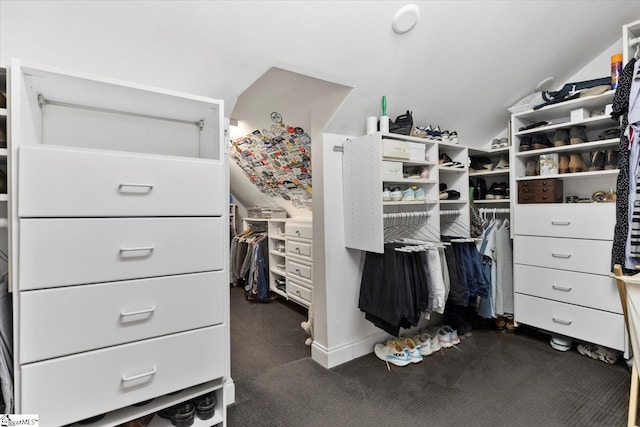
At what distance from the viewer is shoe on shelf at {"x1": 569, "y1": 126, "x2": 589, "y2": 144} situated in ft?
7.57

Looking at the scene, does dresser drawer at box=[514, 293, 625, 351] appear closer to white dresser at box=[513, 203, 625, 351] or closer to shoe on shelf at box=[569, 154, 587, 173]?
white dresser at box=[513, 203, 625, 351]

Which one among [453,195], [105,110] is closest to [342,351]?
[453,195]

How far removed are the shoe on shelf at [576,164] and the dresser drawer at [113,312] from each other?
258 centimetres

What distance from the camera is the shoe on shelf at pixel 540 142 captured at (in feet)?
8.26

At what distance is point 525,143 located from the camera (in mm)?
2627

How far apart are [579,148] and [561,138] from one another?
5.4 inches

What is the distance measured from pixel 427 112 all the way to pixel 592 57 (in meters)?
1.36

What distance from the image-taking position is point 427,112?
243 centimetres

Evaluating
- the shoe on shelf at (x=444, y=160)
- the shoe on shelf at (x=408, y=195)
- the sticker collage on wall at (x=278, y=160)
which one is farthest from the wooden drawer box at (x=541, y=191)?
the sticker collage on wall at (x=278, y=160)

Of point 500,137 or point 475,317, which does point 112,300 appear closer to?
point 475,317

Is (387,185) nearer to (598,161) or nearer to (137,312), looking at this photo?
(598,161)

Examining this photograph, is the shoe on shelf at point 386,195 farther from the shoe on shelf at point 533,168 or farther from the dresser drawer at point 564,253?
the shoe on shelf at point 533,168

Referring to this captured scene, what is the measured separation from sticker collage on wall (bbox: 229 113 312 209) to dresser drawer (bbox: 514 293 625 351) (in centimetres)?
208

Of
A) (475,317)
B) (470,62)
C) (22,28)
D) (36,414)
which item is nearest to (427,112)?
(470,62)
